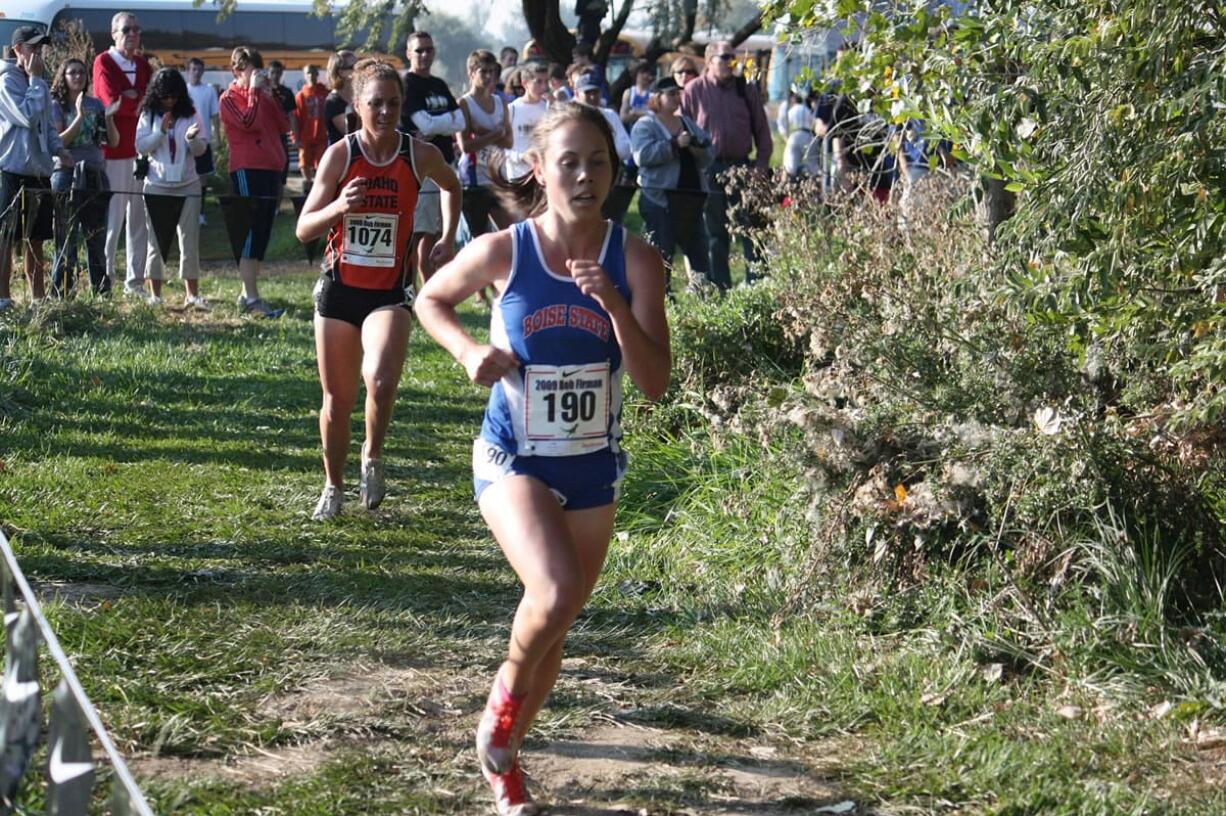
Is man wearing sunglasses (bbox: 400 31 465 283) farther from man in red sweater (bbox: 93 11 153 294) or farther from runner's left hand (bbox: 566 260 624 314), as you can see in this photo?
runner's left hand (bbox: 566 260 624 314)

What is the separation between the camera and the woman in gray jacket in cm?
1295

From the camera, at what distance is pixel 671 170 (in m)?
13.1

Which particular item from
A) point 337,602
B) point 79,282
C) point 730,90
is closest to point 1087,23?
point 337,602

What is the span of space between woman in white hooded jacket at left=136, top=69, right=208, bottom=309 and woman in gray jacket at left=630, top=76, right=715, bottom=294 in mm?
3831

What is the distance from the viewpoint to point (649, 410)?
8227 millimetres

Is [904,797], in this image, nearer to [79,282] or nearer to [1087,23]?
[1087,23]

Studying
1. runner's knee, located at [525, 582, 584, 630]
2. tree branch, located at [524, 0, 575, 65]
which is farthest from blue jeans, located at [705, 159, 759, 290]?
tree branch, located at [524, 0, 575, 65]

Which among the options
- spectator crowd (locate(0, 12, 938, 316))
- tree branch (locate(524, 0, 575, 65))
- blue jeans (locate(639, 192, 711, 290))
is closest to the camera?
spectator crowd (locate(0, 12, 938, 316))

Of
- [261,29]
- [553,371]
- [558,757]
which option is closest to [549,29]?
[261,29]

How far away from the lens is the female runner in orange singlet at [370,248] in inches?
269

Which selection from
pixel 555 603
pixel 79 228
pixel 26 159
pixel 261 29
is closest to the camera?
pixel 555 603

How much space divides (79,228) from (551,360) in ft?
30.9

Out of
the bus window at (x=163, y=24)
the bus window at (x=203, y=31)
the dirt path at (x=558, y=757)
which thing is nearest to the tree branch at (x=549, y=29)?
the bus window at (x=203, y=31)

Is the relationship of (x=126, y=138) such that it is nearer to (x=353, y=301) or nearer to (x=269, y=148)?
(x=269, y=148)
